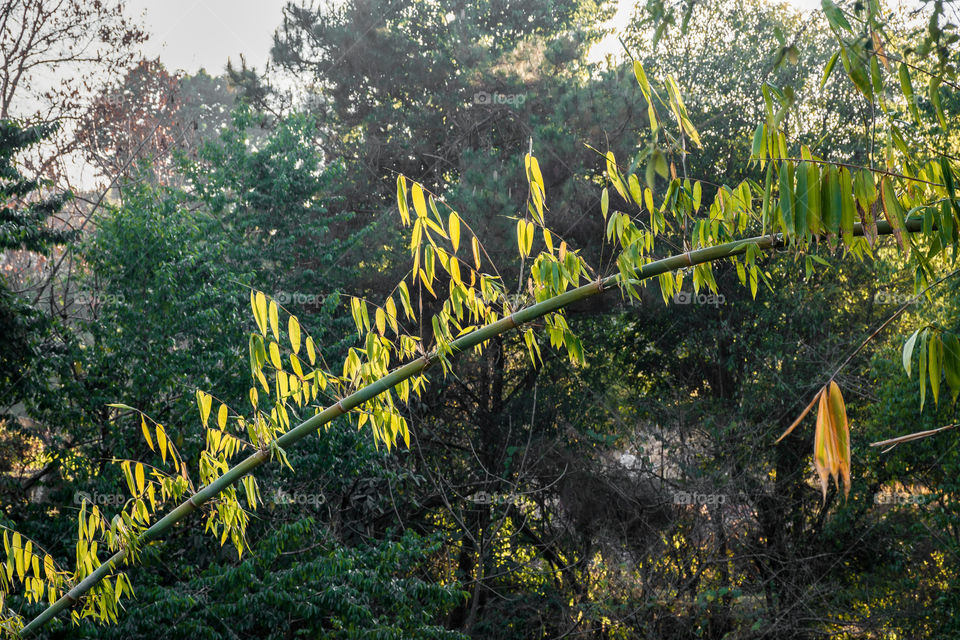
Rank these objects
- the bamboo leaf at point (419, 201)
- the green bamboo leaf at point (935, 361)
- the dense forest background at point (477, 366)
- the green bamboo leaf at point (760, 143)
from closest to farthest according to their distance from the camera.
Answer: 1. the green bamboo leaf at point (935, 361)
2. the green bamboo leaf at point (760, 143)
3. the bamboo leaf at point (419, 201)
4. the dense forest background at point (477, 366)

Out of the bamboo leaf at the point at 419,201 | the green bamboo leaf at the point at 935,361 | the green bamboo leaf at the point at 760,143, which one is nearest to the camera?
the green bamboo leaf at the point at 935,361

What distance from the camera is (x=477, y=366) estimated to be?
11227mm

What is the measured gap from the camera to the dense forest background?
277 inches

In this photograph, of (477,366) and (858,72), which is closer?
(858,72)

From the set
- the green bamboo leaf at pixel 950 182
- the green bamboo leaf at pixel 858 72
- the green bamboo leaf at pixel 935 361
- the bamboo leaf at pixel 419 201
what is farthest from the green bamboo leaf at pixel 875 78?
the bamboo leaf at pixel 419 201

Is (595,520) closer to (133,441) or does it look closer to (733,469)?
(733,469)

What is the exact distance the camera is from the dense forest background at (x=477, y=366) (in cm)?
704

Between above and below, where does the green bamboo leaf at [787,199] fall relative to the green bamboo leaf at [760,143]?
below

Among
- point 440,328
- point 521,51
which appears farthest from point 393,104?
point 440,328

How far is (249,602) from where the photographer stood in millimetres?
5664

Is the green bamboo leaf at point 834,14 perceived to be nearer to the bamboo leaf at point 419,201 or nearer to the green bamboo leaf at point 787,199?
the green bamboo leaf at point 787,199

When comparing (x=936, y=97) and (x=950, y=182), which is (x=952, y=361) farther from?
(x=936, y=97)

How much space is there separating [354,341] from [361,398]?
7.20 metres

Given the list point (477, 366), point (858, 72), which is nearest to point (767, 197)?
point (858, 72)
